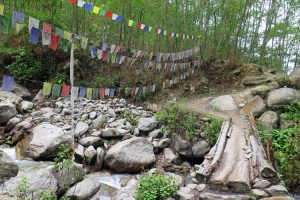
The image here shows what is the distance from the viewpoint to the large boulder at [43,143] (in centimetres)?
768

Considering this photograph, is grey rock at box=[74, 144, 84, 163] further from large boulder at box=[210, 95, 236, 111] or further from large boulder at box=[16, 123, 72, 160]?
large boulder at box=[210, 95, 236, 111]

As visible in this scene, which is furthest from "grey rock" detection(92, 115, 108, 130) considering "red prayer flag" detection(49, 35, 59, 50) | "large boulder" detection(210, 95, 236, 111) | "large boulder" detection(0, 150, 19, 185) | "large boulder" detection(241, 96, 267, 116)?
"large boulder" detection(241, 96, 267, 116)

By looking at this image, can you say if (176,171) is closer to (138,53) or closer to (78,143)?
(78,143)

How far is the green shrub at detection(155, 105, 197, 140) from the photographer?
29.4 ft

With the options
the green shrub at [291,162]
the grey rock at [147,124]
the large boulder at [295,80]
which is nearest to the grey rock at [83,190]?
the grey rock at [147,124]

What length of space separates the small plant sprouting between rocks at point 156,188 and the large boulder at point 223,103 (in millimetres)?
5640

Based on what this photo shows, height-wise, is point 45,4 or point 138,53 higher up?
point 45,4

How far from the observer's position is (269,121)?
919cm

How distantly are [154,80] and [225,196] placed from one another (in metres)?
7.52

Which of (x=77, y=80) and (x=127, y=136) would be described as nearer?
(x=127, y=136)

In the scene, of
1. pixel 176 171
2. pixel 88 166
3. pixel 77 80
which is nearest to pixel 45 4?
pixel 77 80

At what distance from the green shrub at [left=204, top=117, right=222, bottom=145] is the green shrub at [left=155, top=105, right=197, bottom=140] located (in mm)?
373

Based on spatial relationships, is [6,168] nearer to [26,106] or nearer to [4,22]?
[4,22]

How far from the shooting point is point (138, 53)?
361 inches
